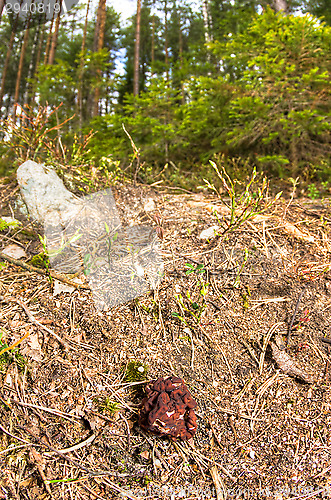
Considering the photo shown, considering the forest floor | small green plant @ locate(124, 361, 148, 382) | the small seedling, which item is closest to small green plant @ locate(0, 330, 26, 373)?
the forest floor

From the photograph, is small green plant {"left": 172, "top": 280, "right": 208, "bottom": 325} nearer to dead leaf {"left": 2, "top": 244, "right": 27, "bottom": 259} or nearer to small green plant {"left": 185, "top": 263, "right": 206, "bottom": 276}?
small green plant {"left": 185, "top": 263, "right": 206, "bottom": 276}

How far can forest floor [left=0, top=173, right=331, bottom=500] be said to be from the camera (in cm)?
137

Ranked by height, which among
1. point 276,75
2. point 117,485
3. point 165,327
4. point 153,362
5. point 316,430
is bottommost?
point 117,485

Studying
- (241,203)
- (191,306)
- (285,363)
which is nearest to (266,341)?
(285,363)

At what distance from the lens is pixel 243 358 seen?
1.80 meters

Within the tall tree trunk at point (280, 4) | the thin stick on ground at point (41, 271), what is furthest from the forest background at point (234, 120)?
the thin stick on ground at point (41, 271)

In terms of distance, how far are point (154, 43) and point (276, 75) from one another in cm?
1672

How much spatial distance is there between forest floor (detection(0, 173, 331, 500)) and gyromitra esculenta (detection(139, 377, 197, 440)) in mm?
92

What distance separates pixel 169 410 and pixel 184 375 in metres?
0.29

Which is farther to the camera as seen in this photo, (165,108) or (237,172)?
(165,108)

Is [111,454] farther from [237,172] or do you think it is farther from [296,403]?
[237,172]

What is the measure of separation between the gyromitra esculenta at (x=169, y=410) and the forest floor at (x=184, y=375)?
9 centimetres

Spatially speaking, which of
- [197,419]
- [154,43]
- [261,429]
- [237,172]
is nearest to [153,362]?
[197,419]

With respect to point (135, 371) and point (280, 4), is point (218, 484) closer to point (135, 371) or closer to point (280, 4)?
point (135, 371)
